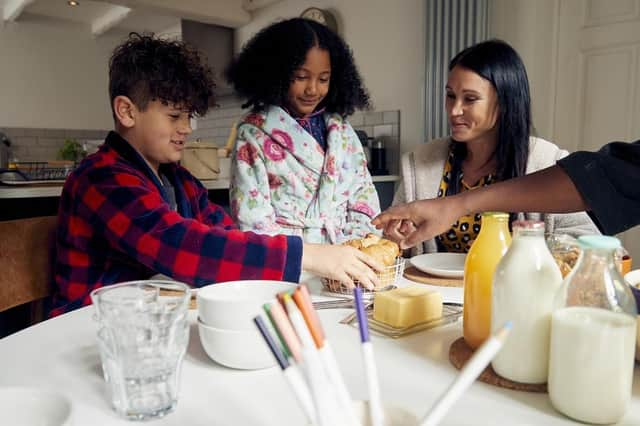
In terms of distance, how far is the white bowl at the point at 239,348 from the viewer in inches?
23.0

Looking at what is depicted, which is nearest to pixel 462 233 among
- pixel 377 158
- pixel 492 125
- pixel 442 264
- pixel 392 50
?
pixel 492 125

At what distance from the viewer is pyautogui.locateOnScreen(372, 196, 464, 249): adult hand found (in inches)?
37.7

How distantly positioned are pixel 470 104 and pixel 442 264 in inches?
25.6

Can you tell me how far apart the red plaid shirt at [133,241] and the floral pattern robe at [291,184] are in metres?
0.40

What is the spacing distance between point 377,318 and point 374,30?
112 inches

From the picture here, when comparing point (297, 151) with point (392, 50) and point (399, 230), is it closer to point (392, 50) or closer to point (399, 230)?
point (399, 230)

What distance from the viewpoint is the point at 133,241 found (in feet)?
3.03

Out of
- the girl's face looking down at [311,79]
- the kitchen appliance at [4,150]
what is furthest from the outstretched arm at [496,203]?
the kitchen appliance at [4,150]

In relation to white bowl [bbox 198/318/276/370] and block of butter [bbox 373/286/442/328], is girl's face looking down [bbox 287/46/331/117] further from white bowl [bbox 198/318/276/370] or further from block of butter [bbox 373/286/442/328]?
white bowl [bbox 198/318/276/370]

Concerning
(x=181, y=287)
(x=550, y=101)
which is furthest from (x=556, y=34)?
(x=181, y=287)

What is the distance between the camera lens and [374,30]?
10.6 ft

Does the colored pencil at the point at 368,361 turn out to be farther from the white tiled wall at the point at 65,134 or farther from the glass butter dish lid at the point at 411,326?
the white tiled wall at the point at 65,134

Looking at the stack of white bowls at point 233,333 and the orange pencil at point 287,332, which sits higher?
the orange pencil at point 287,332

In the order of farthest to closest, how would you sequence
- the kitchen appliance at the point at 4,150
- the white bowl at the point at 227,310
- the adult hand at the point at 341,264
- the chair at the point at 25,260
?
the kitchen appliance at the point at 4,150 < the chair at the point at 25,260 < the adult hand at the point at 341,264 < the white bowl at the point at 227,310
